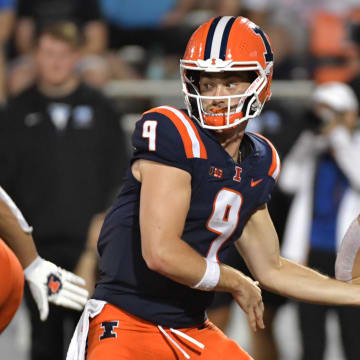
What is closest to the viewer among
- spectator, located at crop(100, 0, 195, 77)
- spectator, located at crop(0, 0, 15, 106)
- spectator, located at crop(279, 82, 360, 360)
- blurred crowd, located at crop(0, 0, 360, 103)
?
spectator, located at crop(279, 82, 360, 360)

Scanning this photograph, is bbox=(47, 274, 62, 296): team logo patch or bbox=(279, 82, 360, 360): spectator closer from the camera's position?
bbox=(47, 274, 62, 296): team logo patch

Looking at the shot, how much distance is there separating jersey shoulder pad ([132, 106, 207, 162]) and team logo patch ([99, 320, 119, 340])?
1.87ft

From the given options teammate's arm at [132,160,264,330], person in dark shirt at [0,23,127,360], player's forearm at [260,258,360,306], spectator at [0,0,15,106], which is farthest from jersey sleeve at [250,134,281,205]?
spectator at [0,0,15,106]

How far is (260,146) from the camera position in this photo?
3451mm

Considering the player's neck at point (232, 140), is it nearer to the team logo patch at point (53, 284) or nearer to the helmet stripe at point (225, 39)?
the helmet stripe at point (225, 39)

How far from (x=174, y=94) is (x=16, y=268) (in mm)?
3854

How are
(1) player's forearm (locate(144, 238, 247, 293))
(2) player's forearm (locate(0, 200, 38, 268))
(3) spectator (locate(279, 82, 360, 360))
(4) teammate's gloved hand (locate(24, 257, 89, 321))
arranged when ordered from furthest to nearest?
(3) spectator (locate(279, 82, 360, 360)), (4) teammate's gloved hand (locate(24, 257, 89, 321)), (2) player's forearm (locate(0, 200, 38, 268)), (1) player's forearm (locate(144, 238, 247, 293))

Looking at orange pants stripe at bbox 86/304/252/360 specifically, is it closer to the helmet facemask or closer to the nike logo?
the nike logo

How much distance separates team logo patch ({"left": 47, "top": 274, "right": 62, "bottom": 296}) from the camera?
3604mm

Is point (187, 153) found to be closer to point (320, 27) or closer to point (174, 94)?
point (174, 94)

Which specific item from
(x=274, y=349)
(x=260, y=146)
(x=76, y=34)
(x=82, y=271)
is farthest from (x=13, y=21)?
(x=260, y=146)

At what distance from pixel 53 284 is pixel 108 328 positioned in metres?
0.50

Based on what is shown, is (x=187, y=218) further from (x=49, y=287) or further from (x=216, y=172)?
(x=49, y=287)

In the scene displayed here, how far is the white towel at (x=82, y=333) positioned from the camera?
3143 millimetres
